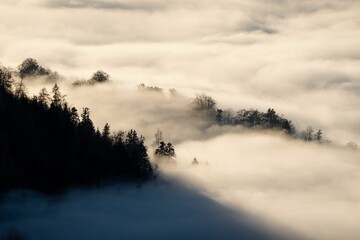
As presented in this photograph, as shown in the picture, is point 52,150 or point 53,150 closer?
point 52,150

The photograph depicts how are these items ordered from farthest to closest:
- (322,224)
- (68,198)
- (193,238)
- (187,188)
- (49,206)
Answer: (322,224) < (187,188) < (193,238) < (68,198) < (49,206)

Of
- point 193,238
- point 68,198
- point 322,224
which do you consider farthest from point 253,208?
point 68,198

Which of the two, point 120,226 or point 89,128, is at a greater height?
point 89,128

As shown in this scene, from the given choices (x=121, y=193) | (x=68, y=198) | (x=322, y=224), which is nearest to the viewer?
(x=68, y=198)

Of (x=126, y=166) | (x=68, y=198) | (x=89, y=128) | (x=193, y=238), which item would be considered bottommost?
(x=193, y=238)

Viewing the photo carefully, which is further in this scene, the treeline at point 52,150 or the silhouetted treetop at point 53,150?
the treeline at point 52,150

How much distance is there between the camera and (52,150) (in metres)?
121

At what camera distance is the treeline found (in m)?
110

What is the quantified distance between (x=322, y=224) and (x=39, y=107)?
354ft

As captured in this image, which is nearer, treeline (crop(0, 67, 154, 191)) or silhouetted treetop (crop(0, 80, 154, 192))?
silhouetted treetop (crop(0, 80, 154, 192))

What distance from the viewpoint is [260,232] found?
475ft

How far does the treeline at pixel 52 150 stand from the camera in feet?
360

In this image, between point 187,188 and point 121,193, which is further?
point 187,188

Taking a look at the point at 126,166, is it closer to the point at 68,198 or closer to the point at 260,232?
the point at 68,198
